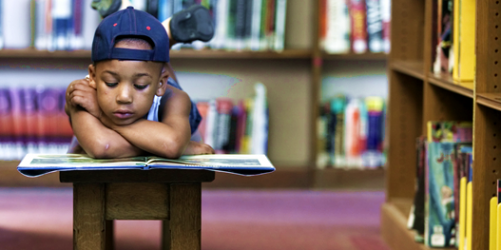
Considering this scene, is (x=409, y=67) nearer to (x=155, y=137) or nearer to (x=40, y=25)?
(x=155, y=137)

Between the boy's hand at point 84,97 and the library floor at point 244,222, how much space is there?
926 mm

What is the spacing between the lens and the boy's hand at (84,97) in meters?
1.68

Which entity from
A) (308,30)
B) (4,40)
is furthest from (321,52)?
(4,40)

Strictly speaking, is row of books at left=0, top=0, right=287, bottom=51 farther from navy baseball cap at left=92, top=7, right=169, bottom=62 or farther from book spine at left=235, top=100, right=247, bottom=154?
navy baseball cap at left=92, top=7, right=169, bottom=62

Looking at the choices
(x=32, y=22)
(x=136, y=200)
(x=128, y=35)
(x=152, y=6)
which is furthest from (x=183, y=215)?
(x=32, y=22)

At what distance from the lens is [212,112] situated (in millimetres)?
3408

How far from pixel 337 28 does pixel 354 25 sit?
8 cm

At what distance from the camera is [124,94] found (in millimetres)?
1605

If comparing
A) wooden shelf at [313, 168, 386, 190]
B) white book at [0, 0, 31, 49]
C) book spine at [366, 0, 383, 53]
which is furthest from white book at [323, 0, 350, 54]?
white book at [0, 0, 31, 49]

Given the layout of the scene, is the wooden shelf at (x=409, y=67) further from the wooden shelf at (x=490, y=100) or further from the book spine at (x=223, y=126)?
the book spine at (x=223, y=126)

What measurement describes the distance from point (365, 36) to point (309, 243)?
1253 mm

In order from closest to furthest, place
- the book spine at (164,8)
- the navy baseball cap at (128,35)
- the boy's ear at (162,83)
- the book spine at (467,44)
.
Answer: the navy baseball cap at (128,35)
the boy's ear at (162,83)
the book spine at (467,44)
the book spine at (164,8)

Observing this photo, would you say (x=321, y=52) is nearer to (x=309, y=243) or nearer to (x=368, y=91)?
Result: (x=368, y=91)

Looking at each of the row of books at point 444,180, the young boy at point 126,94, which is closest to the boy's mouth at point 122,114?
the young boy at point 126,94
